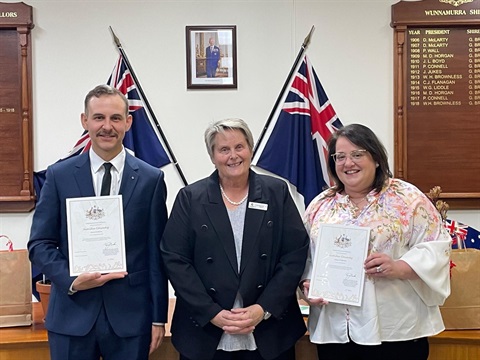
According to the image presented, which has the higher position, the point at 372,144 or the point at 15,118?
the point at 15,118

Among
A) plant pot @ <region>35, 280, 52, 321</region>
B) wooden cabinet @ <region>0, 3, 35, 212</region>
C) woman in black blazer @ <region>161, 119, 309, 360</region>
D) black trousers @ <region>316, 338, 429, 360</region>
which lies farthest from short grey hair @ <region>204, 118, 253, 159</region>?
wooden cabinet @ <region>0, 3, 35, 212</region>

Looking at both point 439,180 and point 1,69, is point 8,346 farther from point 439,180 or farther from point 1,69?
point 439,180

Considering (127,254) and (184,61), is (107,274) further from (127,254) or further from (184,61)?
(184,61)

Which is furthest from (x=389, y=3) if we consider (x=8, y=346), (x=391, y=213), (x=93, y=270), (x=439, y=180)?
(x=8, y=346)

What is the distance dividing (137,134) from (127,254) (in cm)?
158

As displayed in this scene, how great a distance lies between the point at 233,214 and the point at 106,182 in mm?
433

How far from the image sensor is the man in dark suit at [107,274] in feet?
5.33

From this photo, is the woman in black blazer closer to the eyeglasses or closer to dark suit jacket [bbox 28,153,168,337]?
dark suit jacket [bbox 28,153,168,337]

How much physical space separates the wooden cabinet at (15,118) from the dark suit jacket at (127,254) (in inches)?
59.1

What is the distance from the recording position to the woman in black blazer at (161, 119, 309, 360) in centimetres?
163

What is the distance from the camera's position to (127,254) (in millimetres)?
1671

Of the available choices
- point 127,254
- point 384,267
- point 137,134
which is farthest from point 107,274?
point 137,134

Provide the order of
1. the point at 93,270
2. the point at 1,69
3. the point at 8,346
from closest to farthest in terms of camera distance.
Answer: the point at 93,270 < the point at 8,346 < the point at 1,69

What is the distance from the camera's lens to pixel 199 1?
310 centimetres
